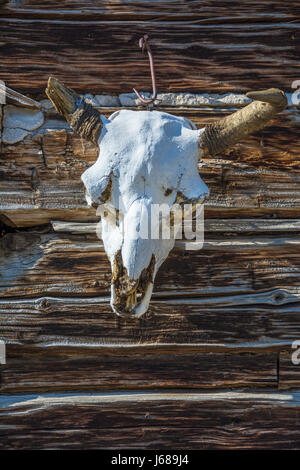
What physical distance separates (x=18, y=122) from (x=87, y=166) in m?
0.45

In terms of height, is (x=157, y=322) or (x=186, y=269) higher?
(x=186, y=269)

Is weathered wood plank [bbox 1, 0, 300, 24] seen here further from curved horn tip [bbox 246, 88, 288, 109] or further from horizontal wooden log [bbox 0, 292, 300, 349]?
horizontal wooden log [bbox 0, 292, 300, 349]

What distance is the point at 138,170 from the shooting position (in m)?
2.17

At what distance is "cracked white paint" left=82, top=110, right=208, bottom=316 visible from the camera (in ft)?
7.00

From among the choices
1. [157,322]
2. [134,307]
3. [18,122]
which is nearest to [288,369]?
[157,322]

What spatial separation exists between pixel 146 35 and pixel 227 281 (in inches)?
52.4

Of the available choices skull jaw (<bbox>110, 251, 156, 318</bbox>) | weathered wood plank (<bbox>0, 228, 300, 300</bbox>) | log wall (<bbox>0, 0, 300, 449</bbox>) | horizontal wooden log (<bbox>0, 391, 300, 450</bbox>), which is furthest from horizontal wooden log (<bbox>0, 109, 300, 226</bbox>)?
horizontal wooden log (<bbox>0, 391, 300, 450</bbox>)

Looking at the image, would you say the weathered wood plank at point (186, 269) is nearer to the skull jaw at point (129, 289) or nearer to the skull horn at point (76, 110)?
the skull jaw at point (129, 289)

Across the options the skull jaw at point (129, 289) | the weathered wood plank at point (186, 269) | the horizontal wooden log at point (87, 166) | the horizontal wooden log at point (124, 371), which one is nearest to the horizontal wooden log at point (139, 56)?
the horizontal wooden log at point (87, 166)

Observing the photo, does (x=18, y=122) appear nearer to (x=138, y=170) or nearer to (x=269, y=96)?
(x=138, y=170)

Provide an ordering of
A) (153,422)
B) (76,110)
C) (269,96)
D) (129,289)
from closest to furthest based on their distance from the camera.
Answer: (269,96), (129,289), (76,110), (153,422)

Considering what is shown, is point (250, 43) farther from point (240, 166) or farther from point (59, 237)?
point (59, 237)

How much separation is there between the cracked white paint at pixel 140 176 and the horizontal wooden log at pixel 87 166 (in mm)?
543

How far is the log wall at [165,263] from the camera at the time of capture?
110 inches
